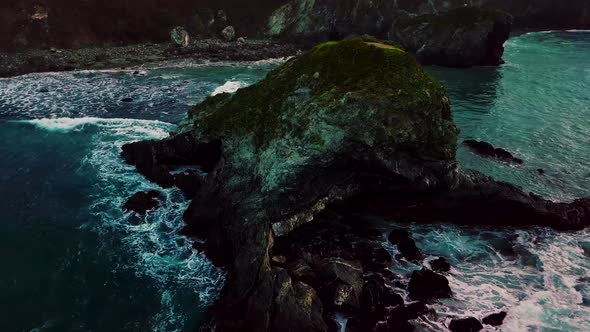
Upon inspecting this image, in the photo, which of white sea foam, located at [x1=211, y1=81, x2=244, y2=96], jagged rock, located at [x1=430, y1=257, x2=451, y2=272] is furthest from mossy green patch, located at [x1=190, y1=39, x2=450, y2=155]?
white sea foam, located at [x1=211, y1=81, x2=244, y2=96]

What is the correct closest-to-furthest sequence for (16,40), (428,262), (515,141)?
(428,262)
(515,141)
(16,40)

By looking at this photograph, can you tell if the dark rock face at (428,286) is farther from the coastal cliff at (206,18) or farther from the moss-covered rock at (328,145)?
the coastal cliff at (206,18)

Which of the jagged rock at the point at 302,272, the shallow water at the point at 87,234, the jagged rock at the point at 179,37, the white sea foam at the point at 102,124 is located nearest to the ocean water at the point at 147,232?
the shallow water at the point at 87,234

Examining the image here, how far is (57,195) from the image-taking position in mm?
29750

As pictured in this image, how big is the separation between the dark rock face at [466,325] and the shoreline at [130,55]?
187ft

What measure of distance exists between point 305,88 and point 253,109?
3835 mm

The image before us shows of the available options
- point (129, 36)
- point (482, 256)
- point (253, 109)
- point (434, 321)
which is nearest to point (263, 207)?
point (253, 109)

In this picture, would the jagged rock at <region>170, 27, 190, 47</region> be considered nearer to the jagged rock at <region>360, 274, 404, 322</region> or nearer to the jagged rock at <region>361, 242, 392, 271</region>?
the jagged rock at <region>361, 242, 392, 271</region>

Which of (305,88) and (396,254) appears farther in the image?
(305,88)

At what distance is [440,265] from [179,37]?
207ft

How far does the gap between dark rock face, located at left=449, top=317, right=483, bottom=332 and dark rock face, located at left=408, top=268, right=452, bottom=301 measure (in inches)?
71.8

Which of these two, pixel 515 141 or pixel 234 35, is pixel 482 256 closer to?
pixel 515 141

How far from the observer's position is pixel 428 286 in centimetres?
2131

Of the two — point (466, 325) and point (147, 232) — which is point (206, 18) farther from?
point (466, 325)
